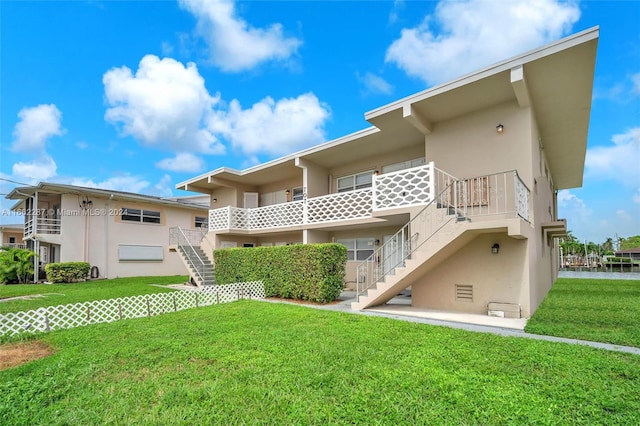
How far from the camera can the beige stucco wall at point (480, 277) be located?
26.7 feet

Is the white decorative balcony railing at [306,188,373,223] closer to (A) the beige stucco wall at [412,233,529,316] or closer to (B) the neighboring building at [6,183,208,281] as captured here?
(A) the beige stucco wall at [412,233,529,316]

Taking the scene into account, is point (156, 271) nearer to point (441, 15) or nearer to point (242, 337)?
point (242, 337)

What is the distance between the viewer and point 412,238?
9.32 meters

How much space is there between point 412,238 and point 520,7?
7.32 metres

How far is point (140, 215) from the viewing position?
21922 mm

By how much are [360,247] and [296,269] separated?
4155 mm

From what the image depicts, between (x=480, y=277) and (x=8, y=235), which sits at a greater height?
(x=8, y=235)

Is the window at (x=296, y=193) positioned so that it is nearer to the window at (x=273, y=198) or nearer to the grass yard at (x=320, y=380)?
the window at (x=273, y=198)

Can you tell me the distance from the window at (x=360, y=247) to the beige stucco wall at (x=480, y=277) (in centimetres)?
425

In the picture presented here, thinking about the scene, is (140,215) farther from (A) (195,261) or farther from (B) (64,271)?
(A) (195,261)

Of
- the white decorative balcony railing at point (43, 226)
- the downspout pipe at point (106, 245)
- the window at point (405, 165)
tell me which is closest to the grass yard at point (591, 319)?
the window at point (405, 165)

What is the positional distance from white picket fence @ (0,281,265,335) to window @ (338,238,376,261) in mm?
5413

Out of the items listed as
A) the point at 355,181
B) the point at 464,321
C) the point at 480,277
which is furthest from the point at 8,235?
the point at 480,277

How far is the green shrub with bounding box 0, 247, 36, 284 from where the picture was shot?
56.6ft
